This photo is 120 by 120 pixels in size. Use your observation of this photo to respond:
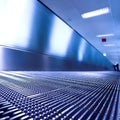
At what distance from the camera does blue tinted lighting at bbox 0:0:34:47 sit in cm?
203

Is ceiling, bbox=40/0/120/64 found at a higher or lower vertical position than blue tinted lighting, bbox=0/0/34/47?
higher

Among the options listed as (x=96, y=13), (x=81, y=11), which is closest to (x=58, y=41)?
(x=81, y=11)

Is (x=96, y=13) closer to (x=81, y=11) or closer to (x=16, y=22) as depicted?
(x=81, y=11)

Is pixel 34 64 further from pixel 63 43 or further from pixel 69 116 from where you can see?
pixel 69 116

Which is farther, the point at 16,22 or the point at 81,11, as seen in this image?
the point at 81,11

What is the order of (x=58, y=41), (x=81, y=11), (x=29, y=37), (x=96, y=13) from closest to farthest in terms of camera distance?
(x=29, y=37) → (x=58, y=41) → (x=81, y=11) → (x=96, y=13)

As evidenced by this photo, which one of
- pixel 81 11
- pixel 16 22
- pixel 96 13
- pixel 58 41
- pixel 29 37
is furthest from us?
pixel 96 13

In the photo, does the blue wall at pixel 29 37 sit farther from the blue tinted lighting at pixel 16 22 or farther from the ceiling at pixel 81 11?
the ceiling at pixel 81 11

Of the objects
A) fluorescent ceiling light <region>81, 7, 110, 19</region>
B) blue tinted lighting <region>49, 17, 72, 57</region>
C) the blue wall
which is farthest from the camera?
fluorescent ceiling light <region>81, 7, 110, 19</region>

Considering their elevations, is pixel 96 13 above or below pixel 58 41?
above

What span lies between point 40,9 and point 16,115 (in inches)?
122

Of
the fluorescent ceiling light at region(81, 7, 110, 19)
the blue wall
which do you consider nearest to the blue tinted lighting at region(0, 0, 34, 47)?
the blue wall

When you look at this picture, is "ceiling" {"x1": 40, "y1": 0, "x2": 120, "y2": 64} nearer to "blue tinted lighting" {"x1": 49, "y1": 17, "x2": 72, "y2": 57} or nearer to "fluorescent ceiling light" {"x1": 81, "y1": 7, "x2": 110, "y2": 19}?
"fluorescent ceiling light" {"x1": 81, "y1": 7, "x2": 110, "y2": 19}

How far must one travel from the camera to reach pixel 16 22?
89.6 inches
